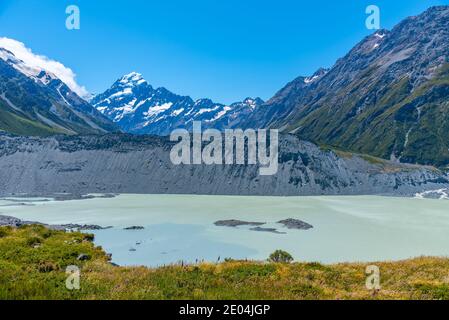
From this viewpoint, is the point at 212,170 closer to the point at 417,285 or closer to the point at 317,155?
the point at 317,155

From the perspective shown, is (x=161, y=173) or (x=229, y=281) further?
(x=161, y=173)

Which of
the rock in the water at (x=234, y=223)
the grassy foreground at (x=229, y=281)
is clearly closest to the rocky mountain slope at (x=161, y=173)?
the rock in the water at (x=234, y=223)

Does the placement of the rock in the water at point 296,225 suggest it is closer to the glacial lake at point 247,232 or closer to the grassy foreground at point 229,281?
the glacial lake at point 247,232

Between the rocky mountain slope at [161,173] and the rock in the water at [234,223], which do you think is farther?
the rocky mountain slope at [161,173]

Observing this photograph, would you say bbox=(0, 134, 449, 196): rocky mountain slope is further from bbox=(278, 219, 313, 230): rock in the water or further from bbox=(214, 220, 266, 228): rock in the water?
bbox=(278, 219, 313, 230): rock in the water

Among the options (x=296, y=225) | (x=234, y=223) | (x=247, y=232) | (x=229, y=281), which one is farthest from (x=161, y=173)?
(x=229, y=281)

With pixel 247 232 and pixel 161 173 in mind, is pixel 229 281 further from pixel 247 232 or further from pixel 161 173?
pixel 161 173

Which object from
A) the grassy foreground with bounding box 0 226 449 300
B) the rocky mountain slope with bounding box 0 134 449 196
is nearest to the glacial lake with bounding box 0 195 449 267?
the grassy foreground with bounding box 0 226 449 300
